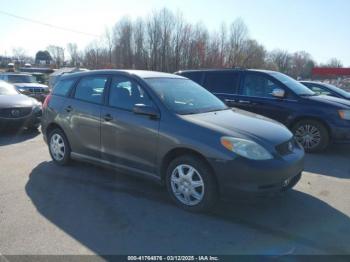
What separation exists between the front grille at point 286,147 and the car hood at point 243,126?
0.04 m

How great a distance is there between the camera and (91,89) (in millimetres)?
5152

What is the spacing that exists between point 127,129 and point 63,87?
1.97 meters

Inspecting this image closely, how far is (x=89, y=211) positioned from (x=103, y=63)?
64027mm

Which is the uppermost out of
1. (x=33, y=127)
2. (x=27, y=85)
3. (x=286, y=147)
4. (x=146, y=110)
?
(x=146, y=110)

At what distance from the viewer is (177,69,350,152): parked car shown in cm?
664

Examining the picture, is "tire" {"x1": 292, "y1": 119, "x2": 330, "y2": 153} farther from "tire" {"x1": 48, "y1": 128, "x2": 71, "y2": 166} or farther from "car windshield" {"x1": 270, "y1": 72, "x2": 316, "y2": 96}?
"tire" {"x1": 48, "y1": 128, "x2": 71, "y2": 166}

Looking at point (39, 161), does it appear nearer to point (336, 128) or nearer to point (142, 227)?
point (142, 227)

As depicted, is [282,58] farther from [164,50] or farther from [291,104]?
[291,104]

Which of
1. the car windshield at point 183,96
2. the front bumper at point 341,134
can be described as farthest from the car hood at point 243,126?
the front bumper at point 341,134

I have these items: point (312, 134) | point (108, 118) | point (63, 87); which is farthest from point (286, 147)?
point (63, 87)

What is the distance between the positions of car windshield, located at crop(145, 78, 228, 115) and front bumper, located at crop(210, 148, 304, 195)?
994 millimetres

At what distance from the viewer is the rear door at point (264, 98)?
278 inches

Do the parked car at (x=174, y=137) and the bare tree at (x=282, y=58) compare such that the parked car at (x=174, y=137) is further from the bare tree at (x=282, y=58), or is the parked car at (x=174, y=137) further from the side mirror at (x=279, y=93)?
the bare tree at (x=282, y=58)

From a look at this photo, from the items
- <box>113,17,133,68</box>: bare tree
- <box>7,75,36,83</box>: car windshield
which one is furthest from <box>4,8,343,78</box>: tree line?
<box>7,75,36,83</box>: car windshield
